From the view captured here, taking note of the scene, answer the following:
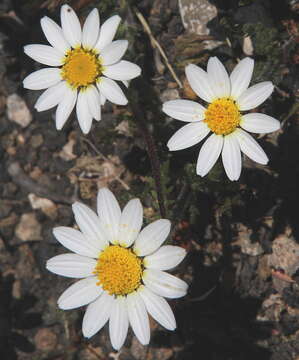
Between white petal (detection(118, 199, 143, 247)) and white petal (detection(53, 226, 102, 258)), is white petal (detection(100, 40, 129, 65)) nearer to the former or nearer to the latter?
white petal (detection(118, 199, 143, 247))

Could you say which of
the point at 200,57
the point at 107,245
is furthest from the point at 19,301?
the point at 200,57

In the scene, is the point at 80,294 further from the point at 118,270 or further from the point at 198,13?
the point at 198,13

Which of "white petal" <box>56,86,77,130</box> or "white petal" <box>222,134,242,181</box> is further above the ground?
"white petal" <box>56,86,77,130</box>

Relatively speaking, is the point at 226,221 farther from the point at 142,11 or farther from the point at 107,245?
the point at 142,11

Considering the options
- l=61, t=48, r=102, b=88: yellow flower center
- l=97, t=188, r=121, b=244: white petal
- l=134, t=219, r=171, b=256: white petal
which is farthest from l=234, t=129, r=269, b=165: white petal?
l=61, t=48, r=102, b=88: yellow flower center

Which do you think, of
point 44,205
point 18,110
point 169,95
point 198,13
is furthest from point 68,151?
point 198,13

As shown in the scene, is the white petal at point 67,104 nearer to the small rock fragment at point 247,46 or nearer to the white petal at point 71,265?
the white petal at point 71,265
